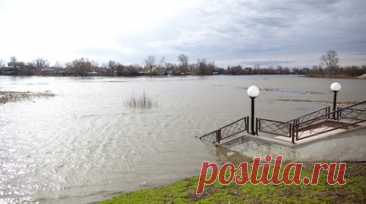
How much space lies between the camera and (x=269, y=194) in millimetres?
5512

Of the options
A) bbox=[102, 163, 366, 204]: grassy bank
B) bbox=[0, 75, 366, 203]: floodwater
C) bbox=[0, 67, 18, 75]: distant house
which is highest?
bbox=[0, 67, 18, 75]: distant house

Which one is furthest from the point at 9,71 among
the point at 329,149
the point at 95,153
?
the point at 329,149

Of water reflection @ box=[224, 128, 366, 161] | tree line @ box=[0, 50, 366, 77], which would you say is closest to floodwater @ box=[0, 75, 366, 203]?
water reflection @ box=[224, 128, 366, 161]

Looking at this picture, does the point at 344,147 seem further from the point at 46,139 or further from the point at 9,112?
the point at 9,112

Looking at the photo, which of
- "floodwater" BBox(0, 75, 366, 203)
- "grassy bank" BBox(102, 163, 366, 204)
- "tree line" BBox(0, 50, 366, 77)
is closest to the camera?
"grassy bank" BBox(102, 163, 366, 204)

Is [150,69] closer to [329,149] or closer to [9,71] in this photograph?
[9,71]

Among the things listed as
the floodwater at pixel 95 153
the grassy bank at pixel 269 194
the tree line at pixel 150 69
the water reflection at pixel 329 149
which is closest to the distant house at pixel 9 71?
the tree line at pixel 150 69

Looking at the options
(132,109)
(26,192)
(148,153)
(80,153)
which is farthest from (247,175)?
(132,109)

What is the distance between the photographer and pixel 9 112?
23.9 meters

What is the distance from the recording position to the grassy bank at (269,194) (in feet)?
16.6

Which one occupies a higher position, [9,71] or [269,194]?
[9,71]

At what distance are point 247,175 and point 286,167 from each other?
123cm

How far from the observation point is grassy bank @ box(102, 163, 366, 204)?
5066mm

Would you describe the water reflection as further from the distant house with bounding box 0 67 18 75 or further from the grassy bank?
the distant house with bounding box 0 67 18 75
